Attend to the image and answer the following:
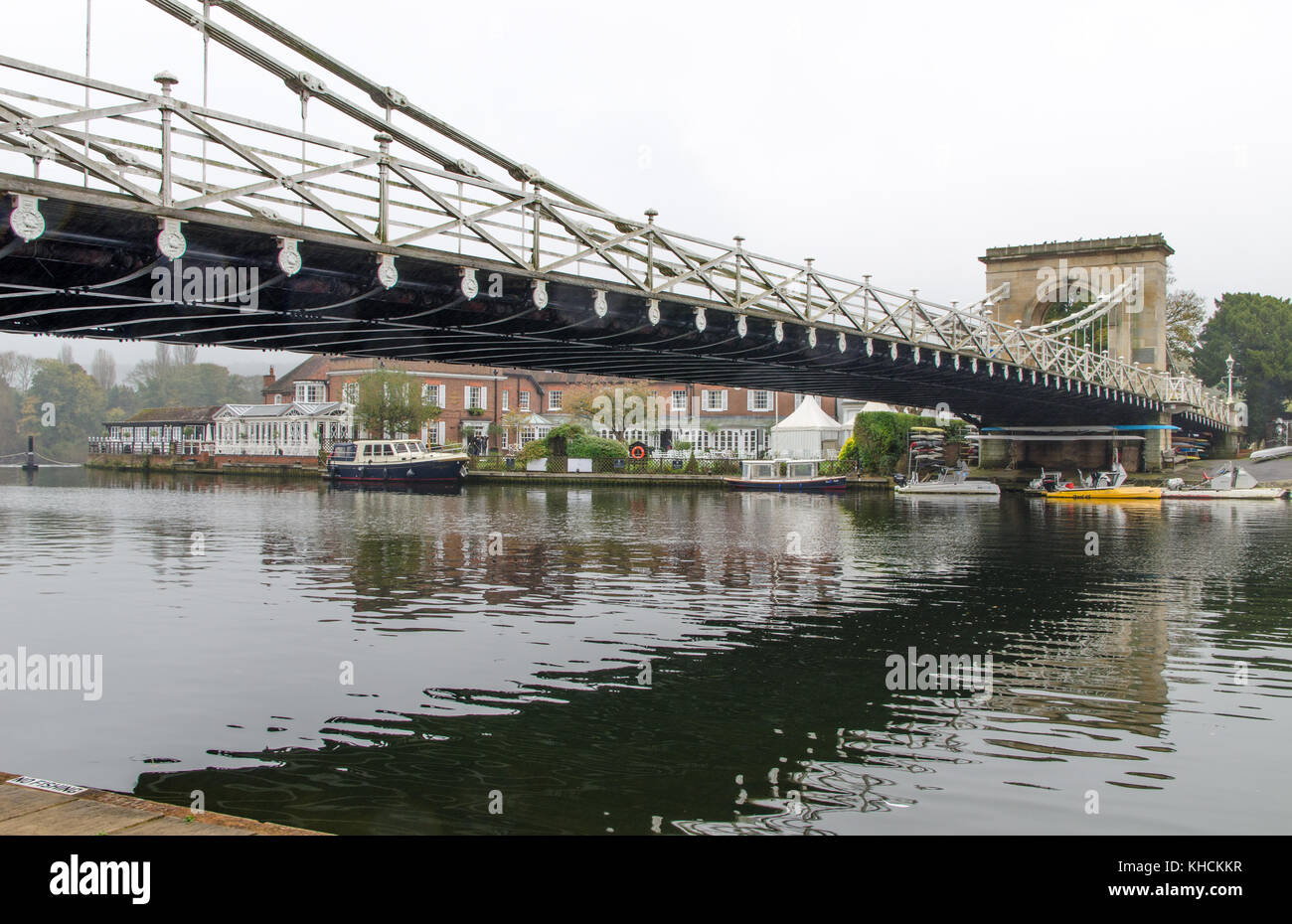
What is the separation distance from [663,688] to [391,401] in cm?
8067

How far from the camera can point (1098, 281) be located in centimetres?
8219

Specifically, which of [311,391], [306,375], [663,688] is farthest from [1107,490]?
[306,375]

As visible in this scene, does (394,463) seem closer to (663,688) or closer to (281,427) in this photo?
(281,427)

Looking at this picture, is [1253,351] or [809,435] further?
[1253,351]

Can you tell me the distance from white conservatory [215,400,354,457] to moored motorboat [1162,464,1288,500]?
73808 mm

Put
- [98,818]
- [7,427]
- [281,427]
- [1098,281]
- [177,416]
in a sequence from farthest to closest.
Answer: [7,427] → [177,416] → [281,427] → [1098,281] → [98,818]

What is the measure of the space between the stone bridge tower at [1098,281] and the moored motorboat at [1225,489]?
14849 millimetres

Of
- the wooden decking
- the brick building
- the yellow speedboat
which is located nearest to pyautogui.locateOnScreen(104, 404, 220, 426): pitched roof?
the brick building

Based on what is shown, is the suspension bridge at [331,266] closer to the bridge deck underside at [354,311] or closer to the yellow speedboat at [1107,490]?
the bridge deck underside at [354,311]

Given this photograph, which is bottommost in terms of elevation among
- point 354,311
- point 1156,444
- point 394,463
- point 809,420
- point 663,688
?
point 663,688

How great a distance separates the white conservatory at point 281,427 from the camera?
102000 millimetres

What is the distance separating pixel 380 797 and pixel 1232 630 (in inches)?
654

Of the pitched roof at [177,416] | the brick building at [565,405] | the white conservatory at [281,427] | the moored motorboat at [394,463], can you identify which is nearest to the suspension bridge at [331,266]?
the moored motorboat at [394,463]
